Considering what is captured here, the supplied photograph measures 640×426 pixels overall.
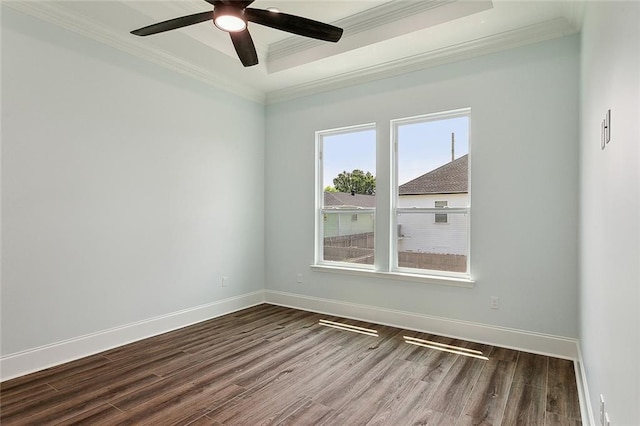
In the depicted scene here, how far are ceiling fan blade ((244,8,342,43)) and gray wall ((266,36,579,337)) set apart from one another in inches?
70.7

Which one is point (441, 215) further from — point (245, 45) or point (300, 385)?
point (245, 45)

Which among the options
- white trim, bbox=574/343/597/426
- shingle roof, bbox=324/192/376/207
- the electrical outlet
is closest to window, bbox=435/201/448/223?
shingle roof, bbox=324/192/376/207

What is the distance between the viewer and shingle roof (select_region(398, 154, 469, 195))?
372cm

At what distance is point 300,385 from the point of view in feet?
8.71

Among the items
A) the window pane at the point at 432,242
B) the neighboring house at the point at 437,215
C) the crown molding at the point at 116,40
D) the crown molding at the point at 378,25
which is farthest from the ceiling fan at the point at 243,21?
the window pane at the point at 432,242

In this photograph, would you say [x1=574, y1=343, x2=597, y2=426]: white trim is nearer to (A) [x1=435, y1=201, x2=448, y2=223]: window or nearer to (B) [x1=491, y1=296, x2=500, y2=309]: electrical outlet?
(B) [x1=491, y1=296, x2=500, y2=309]: electrical outlet

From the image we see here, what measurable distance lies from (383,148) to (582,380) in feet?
9.28

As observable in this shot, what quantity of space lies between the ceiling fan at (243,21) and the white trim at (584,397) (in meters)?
2.86

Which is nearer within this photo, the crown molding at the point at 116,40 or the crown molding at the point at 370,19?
the crown molding at the point at 116,40

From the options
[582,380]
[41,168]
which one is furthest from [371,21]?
[582,380]

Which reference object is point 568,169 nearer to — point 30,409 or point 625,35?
point 625,35

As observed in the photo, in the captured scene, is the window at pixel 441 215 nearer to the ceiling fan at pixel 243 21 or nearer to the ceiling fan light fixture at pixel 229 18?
the ceiling fan at pixel 243 21

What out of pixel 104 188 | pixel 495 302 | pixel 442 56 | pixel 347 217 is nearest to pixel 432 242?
pixel 495 302

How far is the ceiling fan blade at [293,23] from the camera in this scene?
2.28 metres
